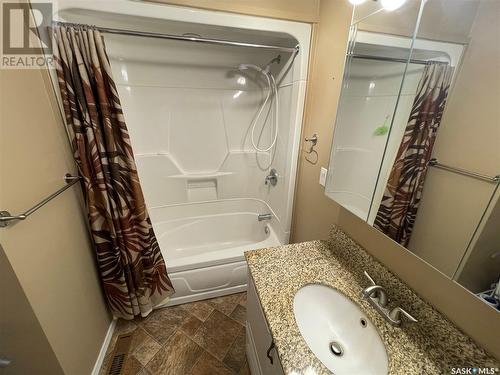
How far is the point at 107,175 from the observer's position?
123 cm

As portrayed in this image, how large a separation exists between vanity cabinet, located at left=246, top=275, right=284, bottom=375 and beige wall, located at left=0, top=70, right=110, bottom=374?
0.90 meters

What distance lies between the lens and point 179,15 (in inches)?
47.1

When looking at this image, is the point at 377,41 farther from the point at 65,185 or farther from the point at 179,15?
the point at 65,185

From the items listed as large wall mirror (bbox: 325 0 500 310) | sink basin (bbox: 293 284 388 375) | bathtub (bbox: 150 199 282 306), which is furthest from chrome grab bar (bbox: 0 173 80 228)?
large wall mirror (bbox: 325 0 500 310)

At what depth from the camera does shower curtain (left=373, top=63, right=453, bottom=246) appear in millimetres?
697

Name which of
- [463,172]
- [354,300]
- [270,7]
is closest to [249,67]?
[270,7]

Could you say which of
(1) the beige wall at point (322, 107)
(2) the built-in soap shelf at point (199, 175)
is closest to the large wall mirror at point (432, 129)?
(1) the beige wall at point (322, 107)

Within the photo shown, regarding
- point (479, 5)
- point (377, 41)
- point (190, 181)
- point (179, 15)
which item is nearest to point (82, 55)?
point (179, 15)

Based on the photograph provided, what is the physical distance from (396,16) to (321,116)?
566 mm

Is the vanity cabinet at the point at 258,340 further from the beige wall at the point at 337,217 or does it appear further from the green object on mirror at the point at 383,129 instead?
the green object on mirror at the point at 383,129

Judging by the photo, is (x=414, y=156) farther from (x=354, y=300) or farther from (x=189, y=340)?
(x=189, y=340)

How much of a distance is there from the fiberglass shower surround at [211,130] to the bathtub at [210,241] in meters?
0.01

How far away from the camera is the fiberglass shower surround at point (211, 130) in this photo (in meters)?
1.52

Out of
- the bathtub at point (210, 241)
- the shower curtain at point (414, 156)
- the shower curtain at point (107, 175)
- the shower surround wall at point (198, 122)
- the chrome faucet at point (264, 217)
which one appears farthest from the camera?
the chrome faucet at point (264, 217)
